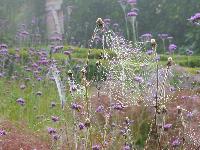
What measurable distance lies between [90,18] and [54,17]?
1.71 metres

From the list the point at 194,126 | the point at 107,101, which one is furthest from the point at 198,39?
the point at 194,126

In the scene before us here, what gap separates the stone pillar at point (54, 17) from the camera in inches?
804

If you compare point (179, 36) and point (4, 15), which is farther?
point (4, 15)

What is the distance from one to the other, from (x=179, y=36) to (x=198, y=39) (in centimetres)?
186

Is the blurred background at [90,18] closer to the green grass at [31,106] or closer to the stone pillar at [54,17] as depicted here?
the stone pillar at [54,17]

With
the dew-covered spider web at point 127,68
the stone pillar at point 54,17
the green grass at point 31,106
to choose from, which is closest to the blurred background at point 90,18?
the stone pillar at point 54,17

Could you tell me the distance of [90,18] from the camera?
64.8 feet

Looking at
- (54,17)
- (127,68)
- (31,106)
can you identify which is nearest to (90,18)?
(54,17)

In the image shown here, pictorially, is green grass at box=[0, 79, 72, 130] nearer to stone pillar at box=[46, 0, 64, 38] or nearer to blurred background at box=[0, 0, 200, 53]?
blurred background at box=[0, 0, 200, 53]

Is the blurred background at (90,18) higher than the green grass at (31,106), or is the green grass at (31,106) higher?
the blurred background at (90,18)

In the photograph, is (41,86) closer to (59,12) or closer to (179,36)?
(179,36)

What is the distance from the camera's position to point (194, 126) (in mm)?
5305

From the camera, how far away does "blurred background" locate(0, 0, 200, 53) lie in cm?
1695

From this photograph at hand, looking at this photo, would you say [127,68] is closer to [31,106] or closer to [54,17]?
[31,106]
